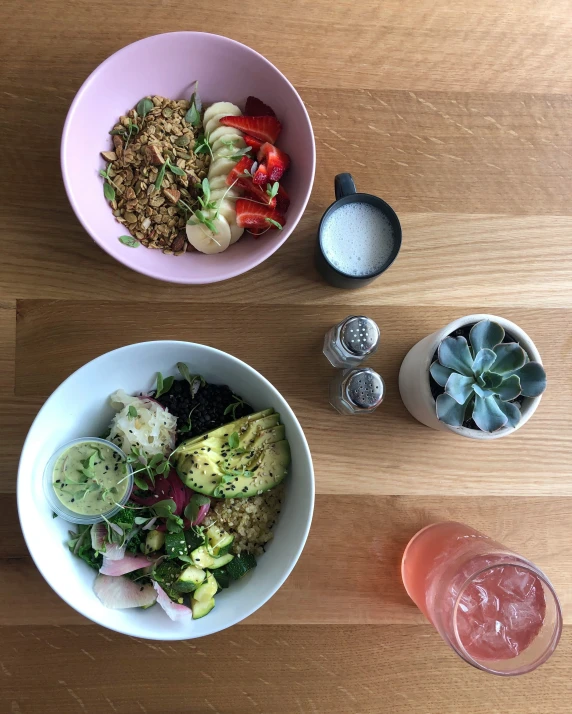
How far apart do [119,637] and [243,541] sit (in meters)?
0.32

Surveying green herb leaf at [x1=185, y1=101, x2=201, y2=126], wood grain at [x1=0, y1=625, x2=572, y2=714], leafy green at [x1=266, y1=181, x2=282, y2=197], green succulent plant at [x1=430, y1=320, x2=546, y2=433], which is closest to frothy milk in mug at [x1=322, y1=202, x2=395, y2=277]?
leafy green at [x1=266, y1=181, x2=282, y2=197]

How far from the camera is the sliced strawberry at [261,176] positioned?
38.9 inches

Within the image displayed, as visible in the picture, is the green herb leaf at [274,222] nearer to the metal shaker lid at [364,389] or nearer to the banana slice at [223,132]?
the banana slice at [223,132]

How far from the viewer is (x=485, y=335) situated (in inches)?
35.2

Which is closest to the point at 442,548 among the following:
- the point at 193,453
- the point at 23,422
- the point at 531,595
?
the point at 531,595

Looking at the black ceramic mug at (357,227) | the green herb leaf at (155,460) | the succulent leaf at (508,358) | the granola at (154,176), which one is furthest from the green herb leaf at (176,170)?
the succulent leaf at (508,358)

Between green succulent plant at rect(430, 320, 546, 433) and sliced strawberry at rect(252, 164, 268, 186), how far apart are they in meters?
0.41

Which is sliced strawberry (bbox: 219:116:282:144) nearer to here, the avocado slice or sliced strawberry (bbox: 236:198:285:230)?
sliced strawberry (bbox: 236:198:285:230)

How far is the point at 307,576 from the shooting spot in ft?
3.52

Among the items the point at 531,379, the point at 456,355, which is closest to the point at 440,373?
the point at 456,355

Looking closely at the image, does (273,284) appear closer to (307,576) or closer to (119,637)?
(307,576)

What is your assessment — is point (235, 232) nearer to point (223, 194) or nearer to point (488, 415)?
point (223, 194)

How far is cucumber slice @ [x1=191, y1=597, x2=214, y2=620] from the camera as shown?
0.93m

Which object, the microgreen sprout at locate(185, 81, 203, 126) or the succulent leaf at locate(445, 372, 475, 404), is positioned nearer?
the succulent leaf at locate(445, 372, 475, 404)
